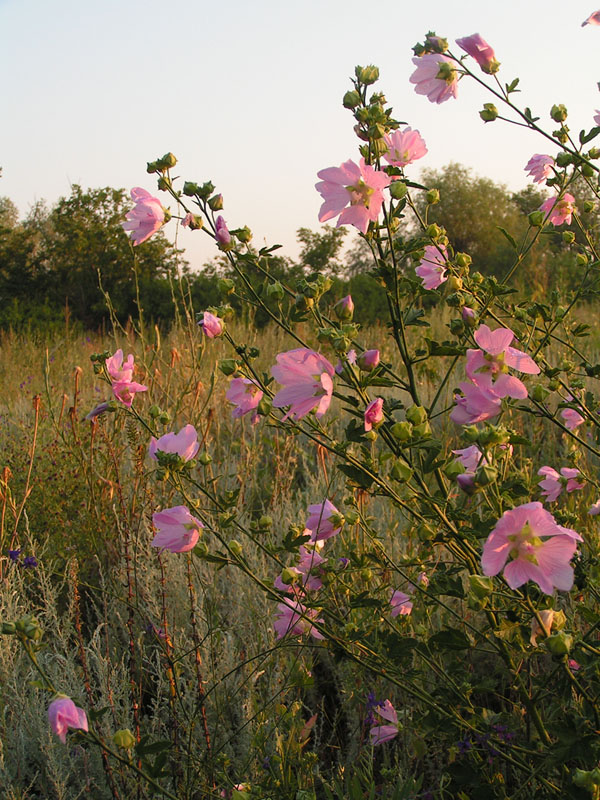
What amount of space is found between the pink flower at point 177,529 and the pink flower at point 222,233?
17.4 inches

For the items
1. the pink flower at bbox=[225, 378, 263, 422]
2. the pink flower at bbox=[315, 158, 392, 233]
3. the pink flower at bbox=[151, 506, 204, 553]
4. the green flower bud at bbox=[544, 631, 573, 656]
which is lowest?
the pink flower at bbox=[151, 506, 204, 553]

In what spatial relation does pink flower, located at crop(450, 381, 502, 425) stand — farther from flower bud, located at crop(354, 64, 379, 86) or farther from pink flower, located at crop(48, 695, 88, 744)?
pink flower, located at crop(48, 695, 88, 744)

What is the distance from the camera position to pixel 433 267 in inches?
53.3

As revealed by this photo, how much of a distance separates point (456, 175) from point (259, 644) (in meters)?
28.0

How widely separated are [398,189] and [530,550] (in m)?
0.57

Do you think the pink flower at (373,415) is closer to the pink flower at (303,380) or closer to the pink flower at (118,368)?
the pink flower at (303,380)

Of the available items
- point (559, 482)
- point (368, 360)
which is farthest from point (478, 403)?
point (559, 482)

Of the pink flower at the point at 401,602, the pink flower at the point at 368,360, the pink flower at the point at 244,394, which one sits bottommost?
the pink flower at the point at 401,602

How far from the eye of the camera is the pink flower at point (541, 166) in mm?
1621

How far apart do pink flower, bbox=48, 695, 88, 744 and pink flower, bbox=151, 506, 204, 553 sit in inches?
10.7

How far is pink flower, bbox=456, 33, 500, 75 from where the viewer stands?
4.38 feet

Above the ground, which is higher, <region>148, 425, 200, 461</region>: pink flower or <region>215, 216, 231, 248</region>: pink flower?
<region>215, 216, 231, 248</region>: pink flower

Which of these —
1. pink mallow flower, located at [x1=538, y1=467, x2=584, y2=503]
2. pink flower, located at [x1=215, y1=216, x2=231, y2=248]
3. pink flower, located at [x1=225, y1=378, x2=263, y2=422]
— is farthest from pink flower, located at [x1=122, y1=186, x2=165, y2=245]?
pink mallow flower, located at [x1=538, y1=467, x2=584, y2=503]

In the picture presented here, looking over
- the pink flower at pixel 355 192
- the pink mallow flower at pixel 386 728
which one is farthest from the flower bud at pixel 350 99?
the pink mallow flower at pixel 386 728
